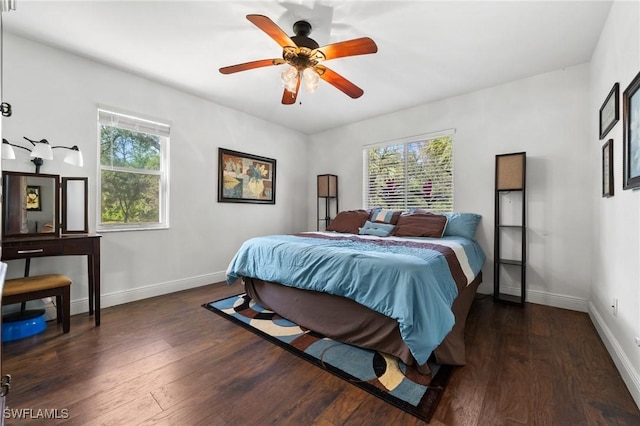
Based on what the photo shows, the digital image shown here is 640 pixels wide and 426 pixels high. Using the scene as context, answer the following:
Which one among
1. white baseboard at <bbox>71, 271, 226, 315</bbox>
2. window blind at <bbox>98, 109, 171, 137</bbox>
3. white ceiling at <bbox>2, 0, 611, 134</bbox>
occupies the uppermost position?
white ceiling at <bbox>2, 0, 611, 134</bbox>

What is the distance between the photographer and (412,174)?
396 centimetres

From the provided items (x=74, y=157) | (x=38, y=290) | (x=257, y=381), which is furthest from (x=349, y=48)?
(x=38, y=290)

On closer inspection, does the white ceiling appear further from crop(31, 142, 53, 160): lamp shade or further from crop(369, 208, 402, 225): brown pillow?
crop(369, 208, 402, 225): brown pillow

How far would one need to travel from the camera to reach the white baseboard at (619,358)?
1511 millimetres

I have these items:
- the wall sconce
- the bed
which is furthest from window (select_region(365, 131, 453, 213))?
the wall sconce

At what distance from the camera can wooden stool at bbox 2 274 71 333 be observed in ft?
6.66

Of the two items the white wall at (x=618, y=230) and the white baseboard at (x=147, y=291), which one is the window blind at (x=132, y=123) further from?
the white wall at (x=618, y=230)

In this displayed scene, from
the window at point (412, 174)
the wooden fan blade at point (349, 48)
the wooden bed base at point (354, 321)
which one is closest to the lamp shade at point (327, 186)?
the window at point (412, 174)

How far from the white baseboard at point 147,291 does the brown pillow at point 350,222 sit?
5.79 ft

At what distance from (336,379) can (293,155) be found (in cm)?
393

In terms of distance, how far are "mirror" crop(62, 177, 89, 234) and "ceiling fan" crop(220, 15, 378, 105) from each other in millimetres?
1805

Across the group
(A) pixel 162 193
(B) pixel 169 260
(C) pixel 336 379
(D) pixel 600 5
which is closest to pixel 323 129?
(A) pixel 162 193

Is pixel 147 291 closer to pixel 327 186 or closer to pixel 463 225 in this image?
pixel 327 186

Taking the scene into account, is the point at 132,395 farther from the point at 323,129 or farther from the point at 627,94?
the point at 323,129
